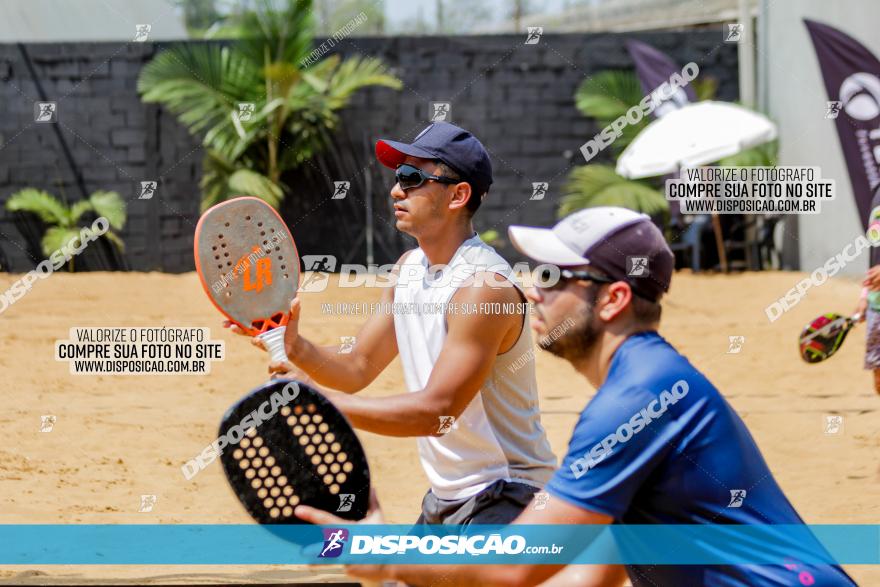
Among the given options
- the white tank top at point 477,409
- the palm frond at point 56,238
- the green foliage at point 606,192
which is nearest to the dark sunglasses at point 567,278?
the white tank top at point 477,409

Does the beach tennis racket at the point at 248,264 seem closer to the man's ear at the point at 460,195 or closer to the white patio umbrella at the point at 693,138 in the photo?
the man's ear at the point at 460,195

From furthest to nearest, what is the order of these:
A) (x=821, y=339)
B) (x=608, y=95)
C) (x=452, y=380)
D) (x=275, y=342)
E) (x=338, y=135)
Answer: (x=608, y=95) → (x=338, y=135) → (x=821, y=339) → (x=275, y=342) → (x=452, y=380)

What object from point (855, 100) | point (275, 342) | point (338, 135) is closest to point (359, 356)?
point (275, 342)

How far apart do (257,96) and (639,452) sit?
36.4 feet

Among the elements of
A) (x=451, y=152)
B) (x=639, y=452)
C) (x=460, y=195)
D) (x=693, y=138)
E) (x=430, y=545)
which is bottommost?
(x=693, y=138)

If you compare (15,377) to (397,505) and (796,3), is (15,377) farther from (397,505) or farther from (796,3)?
(796,3)

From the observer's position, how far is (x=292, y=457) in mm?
2332

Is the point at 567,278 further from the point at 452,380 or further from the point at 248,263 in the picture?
the point at 248,263

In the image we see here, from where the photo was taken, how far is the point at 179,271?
42.4ft

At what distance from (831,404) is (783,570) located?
625 centimetres

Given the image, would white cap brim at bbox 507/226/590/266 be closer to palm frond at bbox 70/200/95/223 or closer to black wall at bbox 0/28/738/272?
black wall at bbox 0/28/738/272

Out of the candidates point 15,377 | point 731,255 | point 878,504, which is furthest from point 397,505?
point 731,255

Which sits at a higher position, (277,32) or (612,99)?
(277,32)

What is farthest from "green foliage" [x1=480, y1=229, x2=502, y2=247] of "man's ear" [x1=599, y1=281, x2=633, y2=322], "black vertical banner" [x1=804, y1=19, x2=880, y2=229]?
"man's ear" [x1=599, y1=281, x2=633, y2=322]
